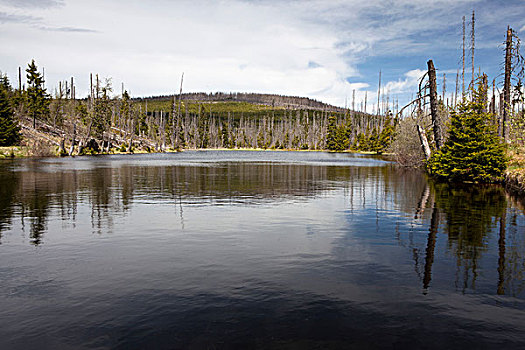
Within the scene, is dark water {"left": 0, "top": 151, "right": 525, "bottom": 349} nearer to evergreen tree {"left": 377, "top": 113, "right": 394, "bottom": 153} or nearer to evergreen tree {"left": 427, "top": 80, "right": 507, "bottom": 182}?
evergreen tree {"left": 427, "top": 80, "right": 507, "bottom": 182}

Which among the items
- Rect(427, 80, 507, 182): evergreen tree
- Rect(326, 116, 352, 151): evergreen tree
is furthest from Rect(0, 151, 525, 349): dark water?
Rect(326, 116, 352, 151): evergreen tree

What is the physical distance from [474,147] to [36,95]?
8959cm

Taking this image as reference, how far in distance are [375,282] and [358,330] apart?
7.62 ft

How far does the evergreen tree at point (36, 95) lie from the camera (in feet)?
268

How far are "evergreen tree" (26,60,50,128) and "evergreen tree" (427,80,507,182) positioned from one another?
84.3m

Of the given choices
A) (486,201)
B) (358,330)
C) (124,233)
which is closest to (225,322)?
(358,330)

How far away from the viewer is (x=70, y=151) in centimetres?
6794

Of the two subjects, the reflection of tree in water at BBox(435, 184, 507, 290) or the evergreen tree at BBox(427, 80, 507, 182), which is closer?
the reflection of tree in water at BBox(435, 184, 507, 290)

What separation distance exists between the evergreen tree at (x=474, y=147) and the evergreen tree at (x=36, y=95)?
84.3m

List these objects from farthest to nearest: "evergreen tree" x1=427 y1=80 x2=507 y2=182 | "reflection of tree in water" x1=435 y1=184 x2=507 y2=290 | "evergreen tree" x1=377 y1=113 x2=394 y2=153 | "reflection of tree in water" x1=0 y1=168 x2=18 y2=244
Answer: "evergreen tree" x1=377 y1=113 x2=394 y2=153
"evergreen tree" x1=427 y1=80 x2=507 y2=182
"reflection of tree in water" x1=0 y1=168 x2=18 y2=244
"reflection of tree in water" x1=435 y1=184 x2=507 y2=290

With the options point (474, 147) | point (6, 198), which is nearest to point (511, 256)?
point (474, 147)

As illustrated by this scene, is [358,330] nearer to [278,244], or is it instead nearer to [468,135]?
[278,244]

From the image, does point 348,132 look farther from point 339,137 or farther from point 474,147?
point 474,147

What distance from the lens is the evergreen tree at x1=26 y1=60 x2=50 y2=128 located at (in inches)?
3216
